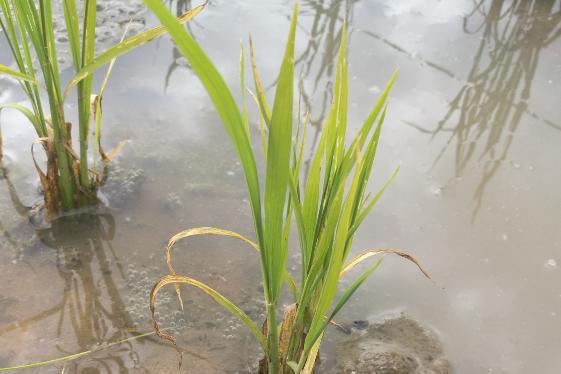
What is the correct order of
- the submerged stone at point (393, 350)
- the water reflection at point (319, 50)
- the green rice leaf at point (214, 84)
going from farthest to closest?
the water reflection at point (319, 50) → the submerged stone at point (393, 350) → the green rice leaf at point (214, 84)

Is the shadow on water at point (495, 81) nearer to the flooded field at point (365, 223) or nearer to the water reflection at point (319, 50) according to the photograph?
the flooded field at point (365, 223)

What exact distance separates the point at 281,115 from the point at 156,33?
63cm

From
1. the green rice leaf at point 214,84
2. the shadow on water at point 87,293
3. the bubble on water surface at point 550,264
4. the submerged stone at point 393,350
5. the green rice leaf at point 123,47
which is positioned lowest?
the shadow on water at point 87,293

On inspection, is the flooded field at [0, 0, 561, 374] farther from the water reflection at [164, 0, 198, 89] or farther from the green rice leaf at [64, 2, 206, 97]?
the green rice leaf at [64, 2, 206, 97]

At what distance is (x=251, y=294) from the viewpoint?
1612mm

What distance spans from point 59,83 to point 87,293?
573 mm

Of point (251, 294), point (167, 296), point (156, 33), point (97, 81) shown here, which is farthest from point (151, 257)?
point (97, 81)

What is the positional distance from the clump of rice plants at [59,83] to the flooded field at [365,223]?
10cm

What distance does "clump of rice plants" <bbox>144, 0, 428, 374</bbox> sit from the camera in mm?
833

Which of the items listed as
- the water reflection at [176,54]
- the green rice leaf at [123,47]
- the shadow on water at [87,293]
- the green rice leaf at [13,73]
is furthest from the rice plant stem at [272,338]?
the water reflection at [176,54]

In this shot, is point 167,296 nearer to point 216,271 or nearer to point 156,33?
point 216,271

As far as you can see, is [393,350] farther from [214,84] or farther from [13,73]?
[13,73]

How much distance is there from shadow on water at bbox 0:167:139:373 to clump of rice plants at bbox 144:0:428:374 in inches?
14.3

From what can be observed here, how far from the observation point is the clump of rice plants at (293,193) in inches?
32.8
